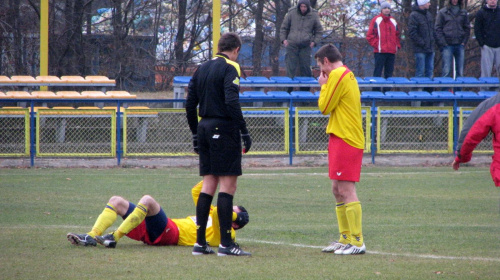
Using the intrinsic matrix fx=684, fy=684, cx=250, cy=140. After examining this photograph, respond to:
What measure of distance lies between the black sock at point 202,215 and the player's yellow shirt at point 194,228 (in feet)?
1.30

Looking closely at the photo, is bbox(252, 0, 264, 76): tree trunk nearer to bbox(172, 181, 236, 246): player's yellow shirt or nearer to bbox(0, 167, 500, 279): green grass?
bbox(0, 167, 500, 279): green grass

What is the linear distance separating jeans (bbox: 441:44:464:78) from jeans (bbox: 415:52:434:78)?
1.39 feet

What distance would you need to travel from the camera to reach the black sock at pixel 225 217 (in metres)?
6.31

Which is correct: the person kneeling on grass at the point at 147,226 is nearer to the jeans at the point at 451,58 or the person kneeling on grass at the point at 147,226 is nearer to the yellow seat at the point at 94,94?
the yellow seat at the point at 94,94

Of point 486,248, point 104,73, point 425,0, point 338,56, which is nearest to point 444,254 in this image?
point 486,248

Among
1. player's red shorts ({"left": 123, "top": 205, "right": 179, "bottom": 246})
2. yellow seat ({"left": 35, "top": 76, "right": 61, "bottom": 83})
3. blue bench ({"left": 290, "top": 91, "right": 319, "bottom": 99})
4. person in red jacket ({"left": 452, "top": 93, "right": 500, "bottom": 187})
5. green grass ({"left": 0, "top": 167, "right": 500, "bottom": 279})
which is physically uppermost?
yellow seat ({"left": 35, "top": 76, "right": 61, "bottom": 83})

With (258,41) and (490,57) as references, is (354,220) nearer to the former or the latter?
(490,57)

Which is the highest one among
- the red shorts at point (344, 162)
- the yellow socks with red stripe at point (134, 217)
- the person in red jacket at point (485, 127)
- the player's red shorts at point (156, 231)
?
the person in red jacket at point (485, 127)

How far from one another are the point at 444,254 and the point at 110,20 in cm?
2101

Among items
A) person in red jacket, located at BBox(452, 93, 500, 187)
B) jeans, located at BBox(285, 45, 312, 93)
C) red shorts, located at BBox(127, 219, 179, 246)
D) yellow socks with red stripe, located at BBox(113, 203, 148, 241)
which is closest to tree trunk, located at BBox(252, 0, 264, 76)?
jeans, located at BBox(285, 45, 312, 93)

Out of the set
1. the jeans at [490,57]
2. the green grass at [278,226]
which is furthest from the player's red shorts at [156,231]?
the jeans at [490,57]

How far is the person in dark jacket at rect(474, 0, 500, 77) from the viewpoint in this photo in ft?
60.5

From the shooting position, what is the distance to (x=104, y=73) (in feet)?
79.5

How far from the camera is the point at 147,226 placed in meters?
6.68
